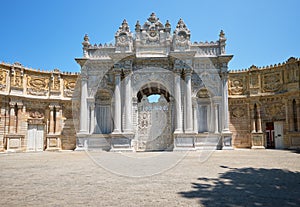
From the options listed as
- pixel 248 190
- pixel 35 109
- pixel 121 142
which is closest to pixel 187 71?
pixel 121 142

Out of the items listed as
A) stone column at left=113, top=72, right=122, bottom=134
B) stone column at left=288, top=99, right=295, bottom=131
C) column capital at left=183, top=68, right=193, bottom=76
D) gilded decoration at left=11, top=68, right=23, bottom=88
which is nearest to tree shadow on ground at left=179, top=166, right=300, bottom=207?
stone column at left=113, top=72, right=122, bottom=134

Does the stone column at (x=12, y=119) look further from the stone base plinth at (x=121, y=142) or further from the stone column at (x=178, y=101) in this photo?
the stone column at (x=178, y=101)

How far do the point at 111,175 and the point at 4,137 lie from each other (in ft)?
53.2

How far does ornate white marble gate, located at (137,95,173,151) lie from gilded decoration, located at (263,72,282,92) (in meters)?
9.08

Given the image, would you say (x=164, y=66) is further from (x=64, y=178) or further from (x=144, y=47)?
(x=64, y=178)

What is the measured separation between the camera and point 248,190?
507cm

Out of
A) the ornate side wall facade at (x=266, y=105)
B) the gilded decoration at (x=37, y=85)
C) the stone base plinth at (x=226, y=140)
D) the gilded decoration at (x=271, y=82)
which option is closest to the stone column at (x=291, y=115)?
the ornate side wall facade at (x=266, y=105)

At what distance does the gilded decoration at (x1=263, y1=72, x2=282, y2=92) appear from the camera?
20.8m

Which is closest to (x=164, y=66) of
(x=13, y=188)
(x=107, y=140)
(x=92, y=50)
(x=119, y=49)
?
(x=119, y=49)

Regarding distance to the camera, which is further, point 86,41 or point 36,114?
point 36,114

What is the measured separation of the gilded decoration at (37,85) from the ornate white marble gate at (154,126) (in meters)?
9.27

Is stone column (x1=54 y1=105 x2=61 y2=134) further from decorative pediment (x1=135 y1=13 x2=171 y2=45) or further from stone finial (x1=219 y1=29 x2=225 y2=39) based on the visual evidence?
stone finial (x1=219 y1=29 x2=225 y2=39)

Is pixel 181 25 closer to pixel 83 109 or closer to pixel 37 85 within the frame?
pixel 83 109

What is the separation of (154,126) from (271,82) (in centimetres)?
1091
